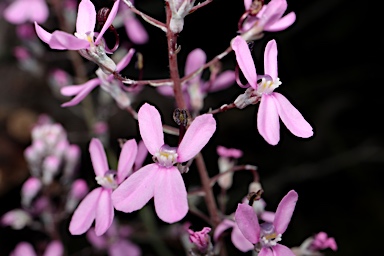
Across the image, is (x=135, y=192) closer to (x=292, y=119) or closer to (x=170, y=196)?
(x=170, y=196)

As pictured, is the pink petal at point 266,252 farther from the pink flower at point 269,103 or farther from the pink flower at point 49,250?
the pink flower at point 49,250

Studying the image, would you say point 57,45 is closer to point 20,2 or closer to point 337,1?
point 20,2

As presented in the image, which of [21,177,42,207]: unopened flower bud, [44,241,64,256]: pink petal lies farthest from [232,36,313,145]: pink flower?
[21,177,42,207]: unopened flower bud

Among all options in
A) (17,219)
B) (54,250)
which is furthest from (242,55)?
(17,219)

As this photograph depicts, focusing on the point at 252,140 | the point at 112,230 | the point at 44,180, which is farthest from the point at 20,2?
the point at 252,140

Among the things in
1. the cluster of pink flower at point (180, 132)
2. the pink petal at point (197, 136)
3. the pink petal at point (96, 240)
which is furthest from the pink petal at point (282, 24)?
the pink petal at point (96, 240)

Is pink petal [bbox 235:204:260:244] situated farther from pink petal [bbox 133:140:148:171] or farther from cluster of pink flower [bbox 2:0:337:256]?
pink petal [bbox 133:140:148:171]
